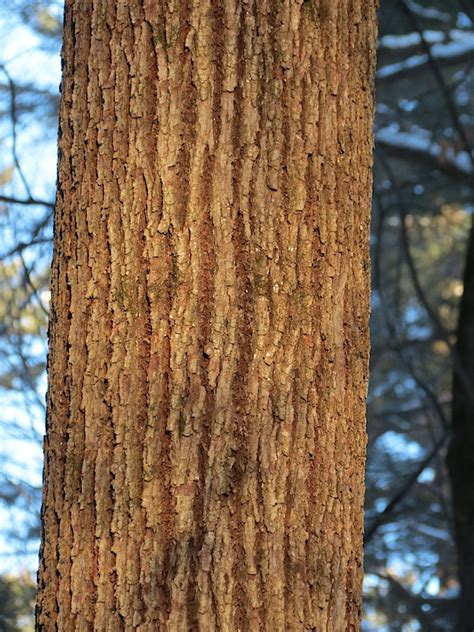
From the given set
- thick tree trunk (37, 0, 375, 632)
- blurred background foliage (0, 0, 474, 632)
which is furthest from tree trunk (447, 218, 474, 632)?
thick tree trunk (37, 0, 375, 632)

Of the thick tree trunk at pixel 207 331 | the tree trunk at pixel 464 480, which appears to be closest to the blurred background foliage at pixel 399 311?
the tree trunk at pixel 464 480

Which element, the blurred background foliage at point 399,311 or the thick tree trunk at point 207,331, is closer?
the thick tree trunk at point 207,331

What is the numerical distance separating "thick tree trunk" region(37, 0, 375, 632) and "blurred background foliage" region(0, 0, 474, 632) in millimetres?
1797

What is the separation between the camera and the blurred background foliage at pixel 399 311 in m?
4.14

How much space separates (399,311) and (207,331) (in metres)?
4.50

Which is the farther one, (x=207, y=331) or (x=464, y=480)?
(x=464, y=480)

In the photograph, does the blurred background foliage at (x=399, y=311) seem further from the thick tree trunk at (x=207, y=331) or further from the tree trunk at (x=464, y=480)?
the thick tree trunk at (x=207, y=331)

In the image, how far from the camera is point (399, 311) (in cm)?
587

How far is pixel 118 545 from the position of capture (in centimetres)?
147

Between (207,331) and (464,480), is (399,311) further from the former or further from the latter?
(207,331)

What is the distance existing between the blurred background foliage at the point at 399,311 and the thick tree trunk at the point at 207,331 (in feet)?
5.89

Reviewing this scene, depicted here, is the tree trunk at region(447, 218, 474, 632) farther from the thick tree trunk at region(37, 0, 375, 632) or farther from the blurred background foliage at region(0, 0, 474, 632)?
the thick tree trunk at region(37, 0, 375, 632)

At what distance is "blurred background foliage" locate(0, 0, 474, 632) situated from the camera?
4.14 metres

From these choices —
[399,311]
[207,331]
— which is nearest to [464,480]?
[399,311]
